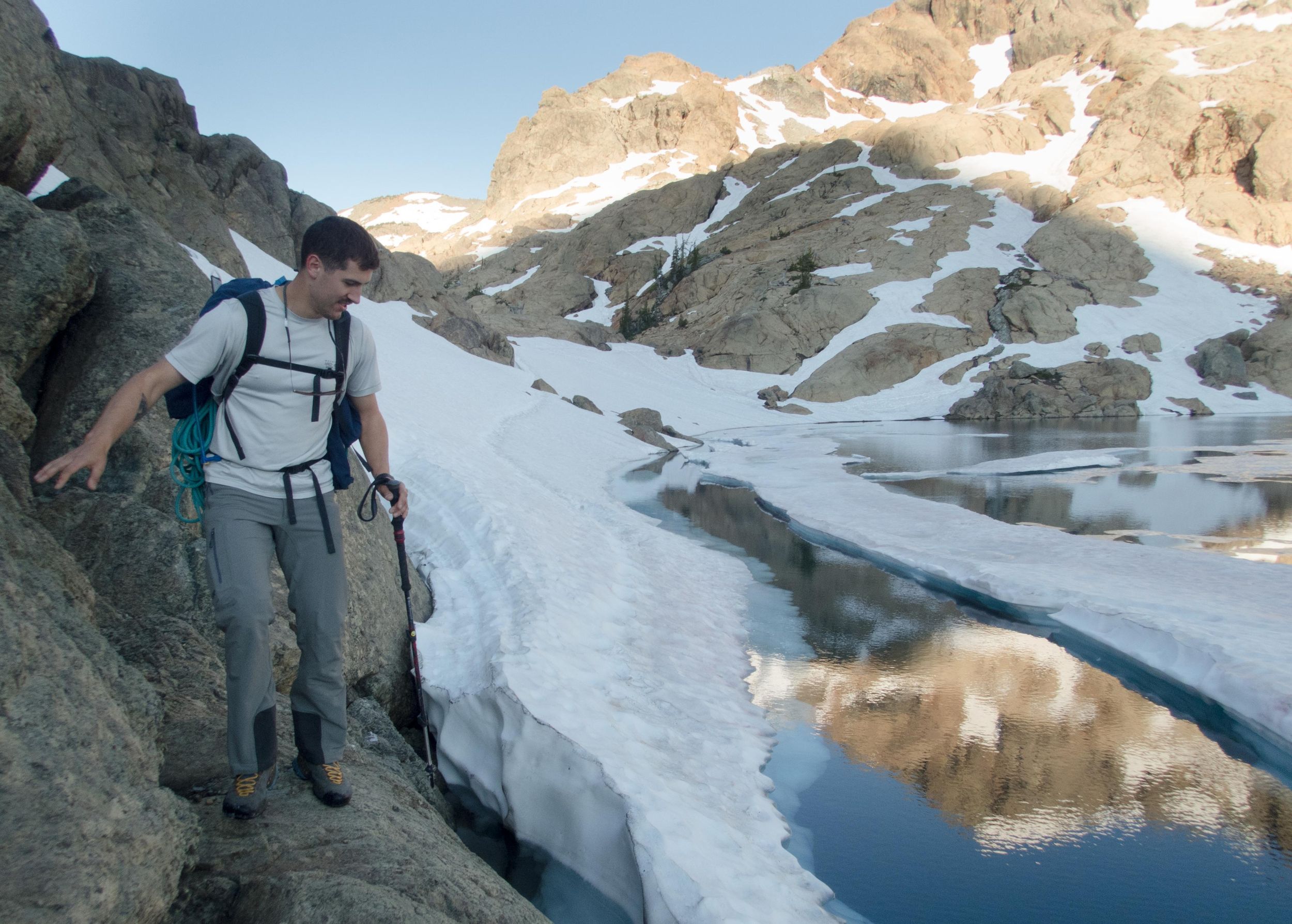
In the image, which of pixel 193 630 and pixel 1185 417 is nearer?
pixel 193 630

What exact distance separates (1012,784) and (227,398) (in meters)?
5.85

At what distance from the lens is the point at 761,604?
10.6 metres

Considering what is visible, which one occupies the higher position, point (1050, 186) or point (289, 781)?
point (1050, 186)

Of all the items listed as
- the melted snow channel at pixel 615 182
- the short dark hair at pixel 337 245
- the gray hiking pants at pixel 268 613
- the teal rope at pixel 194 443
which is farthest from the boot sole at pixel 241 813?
the melted snow channel at pixel 615 182

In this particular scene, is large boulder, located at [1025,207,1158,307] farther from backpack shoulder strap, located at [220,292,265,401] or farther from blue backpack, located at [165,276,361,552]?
backpack shoulder strap, located at [220,292,265,401]

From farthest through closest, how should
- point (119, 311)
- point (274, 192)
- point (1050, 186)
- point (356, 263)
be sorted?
point (1050, 186) → point (274, 192) → point (119, 311) → point (356, 263)

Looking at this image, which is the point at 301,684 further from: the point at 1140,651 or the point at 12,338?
the point at 1140,651

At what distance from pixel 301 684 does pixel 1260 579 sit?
1128cm

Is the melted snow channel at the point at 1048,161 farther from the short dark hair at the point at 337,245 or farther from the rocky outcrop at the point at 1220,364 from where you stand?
the short dark hair at the point at 337,245

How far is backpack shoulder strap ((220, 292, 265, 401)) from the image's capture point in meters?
3.24

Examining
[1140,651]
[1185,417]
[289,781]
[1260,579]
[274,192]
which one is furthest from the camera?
[1185,417]

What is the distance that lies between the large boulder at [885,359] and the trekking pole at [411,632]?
2072 inches

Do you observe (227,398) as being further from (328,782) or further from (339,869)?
(339,869)

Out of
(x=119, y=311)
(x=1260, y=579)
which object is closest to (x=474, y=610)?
(x=119, y=311)
